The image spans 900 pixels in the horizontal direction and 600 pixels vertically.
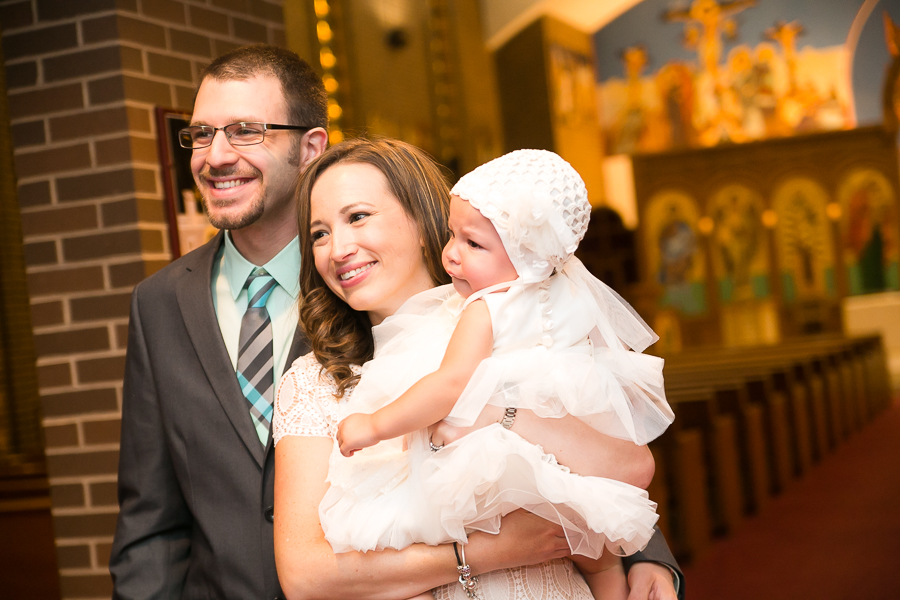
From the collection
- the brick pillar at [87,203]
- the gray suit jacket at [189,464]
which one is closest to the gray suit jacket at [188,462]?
the gray suit jacket at [189,464]

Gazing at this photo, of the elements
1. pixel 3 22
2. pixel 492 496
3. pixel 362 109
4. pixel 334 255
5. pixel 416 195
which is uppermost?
pixel 362 109

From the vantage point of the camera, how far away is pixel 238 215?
200 centimetres

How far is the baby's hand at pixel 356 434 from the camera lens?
57.8 inches

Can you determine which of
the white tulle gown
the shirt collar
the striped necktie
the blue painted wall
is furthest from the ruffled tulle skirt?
the blue painted wall

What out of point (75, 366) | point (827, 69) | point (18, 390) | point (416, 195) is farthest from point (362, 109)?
point (827, 69)

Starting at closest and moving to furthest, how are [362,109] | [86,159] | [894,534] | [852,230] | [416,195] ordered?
[416,195], [86,159], [894,534], [362,109], [852,230]

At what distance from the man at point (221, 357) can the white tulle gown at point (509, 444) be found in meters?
0.37

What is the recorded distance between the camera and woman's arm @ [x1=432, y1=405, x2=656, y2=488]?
5.01ft

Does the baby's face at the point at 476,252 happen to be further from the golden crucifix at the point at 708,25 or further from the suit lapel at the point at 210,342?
the golden crucifix at the point at 708,25

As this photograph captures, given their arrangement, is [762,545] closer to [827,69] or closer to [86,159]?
[86,159]

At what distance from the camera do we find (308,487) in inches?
63.4

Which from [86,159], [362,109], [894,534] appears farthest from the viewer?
[362,109]

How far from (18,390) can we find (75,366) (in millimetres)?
2200

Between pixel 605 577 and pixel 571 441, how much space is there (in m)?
0.38
